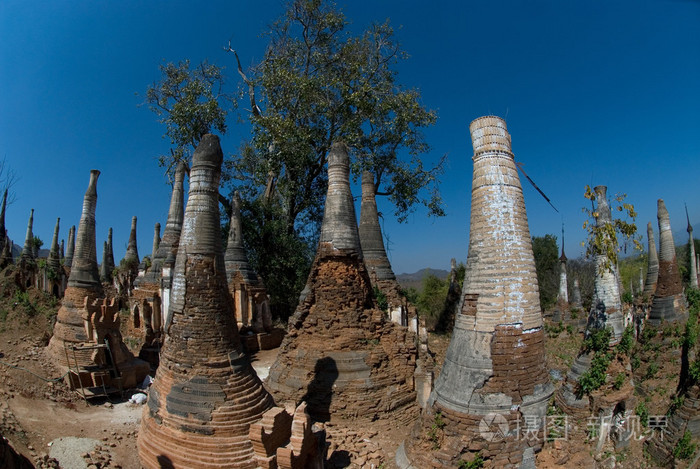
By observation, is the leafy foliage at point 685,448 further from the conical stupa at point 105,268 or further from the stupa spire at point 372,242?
the conical stupa at point 105,268

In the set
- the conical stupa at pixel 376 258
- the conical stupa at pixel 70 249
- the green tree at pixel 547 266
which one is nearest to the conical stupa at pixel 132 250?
the conical stupa at pixel 70 249

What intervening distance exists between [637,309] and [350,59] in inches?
742

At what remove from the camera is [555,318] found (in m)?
25.5

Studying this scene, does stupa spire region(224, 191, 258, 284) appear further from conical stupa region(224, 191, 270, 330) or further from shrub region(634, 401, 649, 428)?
shrub region(634, 401, 649, 428)

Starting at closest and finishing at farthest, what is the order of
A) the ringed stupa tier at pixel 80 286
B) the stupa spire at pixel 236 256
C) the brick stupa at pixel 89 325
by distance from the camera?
the brick stupa at pixel 89 325 → the ringed stupa tier at pixel 80 286 → the stupa spire at pixel 236 256

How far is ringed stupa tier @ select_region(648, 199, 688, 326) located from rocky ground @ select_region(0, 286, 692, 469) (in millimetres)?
1194

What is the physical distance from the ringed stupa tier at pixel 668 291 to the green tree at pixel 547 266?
19591 millimetres

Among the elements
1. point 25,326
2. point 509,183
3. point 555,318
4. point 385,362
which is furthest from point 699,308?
point 25,326

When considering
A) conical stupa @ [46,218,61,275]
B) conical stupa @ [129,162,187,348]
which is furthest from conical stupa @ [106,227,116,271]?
conical stupa @ [129,162,187,348]

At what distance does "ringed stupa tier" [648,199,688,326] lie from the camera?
1606 cm

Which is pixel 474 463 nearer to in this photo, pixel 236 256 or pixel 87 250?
pixel 87 250

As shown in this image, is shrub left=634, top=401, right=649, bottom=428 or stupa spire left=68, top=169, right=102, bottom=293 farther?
stupa spire left=68, top=169, right=102, bottom=293

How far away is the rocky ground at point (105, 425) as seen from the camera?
7.15m

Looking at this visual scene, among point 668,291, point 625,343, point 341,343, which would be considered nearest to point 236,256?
point 341,343
